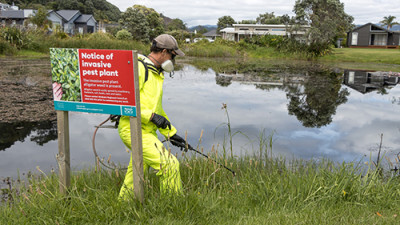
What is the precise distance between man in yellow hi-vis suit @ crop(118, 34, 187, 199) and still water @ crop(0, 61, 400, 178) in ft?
1.53

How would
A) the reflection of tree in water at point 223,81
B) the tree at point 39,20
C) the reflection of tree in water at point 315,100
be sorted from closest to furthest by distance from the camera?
1. the reflection of tree in water at point 315,100
2. the reflection of tree in water at point 223,81
3. the tree at point 39,20

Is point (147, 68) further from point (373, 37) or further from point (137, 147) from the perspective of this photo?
point (373, 37)

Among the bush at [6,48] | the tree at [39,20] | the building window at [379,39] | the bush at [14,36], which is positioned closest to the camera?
the bush at [6,48]

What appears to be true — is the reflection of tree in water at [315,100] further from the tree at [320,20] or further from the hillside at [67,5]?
the hillside at [67,5]

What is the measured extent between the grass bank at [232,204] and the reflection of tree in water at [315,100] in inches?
177

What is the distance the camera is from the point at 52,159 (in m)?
5.76

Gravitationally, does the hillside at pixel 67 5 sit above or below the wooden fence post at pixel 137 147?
above

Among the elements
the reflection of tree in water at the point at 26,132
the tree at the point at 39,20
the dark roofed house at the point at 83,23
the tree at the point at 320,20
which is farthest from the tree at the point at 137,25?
the reflection of tree in water at the point at 26,132

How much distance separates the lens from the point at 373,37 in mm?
60781

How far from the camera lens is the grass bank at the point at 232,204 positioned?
3.44 meters

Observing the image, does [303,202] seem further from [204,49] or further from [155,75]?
[204,49]

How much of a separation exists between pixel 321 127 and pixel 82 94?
6.00 m

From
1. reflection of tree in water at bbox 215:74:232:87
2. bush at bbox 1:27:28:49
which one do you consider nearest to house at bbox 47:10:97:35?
bush at bbox 1:27:28:49

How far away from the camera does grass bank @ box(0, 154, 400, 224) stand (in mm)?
3443
